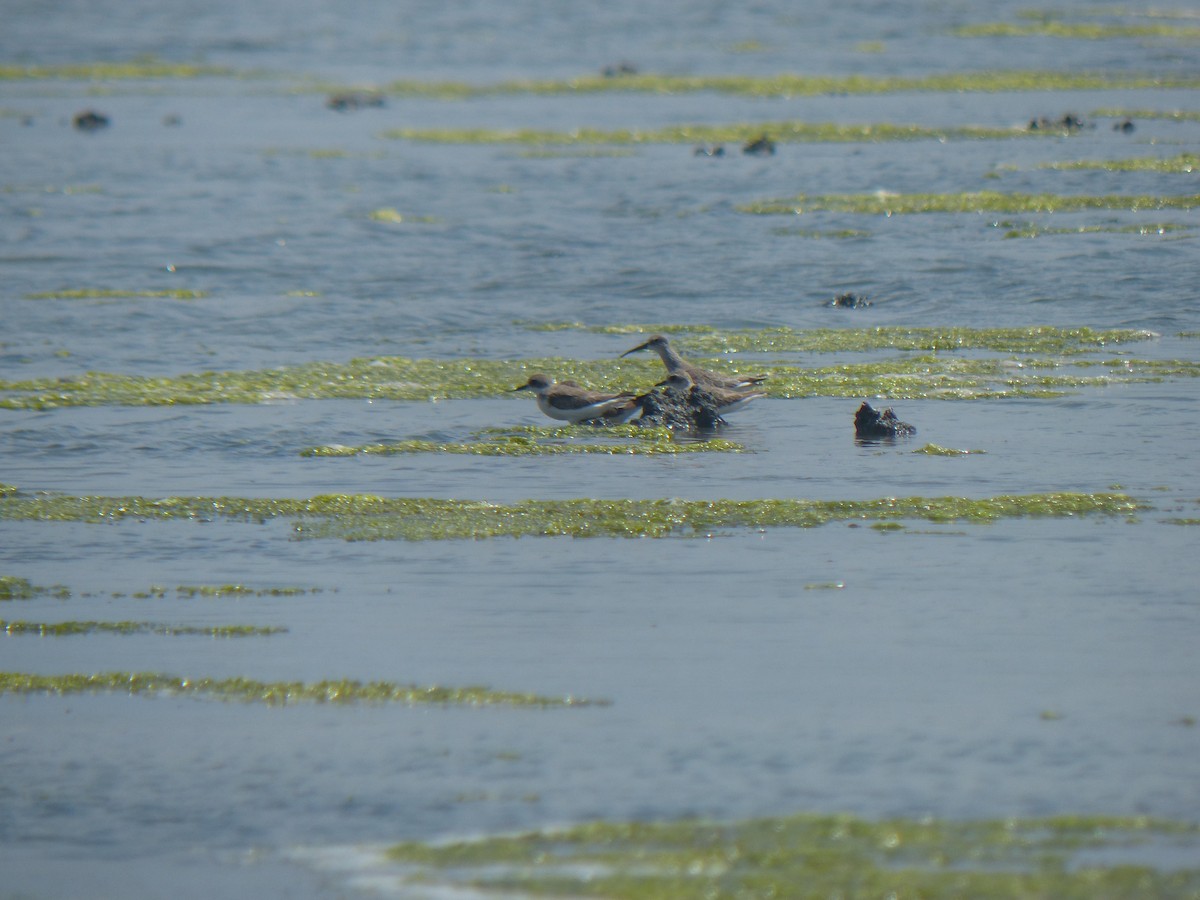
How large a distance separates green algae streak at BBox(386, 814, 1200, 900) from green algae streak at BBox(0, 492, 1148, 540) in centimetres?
479

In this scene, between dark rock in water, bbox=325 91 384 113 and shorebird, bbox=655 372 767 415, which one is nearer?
shorebird, bbox=655 372 767 415

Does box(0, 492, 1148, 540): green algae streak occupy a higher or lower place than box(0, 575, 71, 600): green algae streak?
higher

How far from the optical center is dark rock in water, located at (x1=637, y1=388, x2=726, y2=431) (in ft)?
51.9

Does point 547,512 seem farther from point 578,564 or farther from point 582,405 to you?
point 582,405

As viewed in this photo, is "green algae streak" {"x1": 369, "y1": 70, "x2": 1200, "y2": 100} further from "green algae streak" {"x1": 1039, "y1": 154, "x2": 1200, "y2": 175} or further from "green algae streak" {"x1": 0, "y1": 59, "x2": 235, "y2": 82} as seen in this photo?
"green algae streak" {"x1": 1039, "y1": 154, "x2": 1200, "y2": 175}

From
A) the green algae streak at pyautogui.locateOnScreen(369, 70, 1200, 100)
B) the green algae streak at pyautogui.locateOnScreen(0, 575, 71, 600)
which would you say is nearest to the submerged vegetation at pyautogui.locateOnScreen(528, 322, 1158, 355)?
the green algae streak at pyautogui.locateOnScreen(0, 575, 71, 600)

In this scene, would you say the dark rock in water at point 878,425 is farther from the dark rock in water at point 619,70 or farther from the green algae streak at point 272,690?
the dark rock in water at point 619,70

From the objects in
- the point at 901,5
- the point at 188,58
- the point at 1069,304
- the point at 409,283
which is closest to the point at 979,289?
the point at 1069,304

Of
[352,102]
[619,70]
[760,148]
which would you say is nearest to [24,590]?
[760,148]

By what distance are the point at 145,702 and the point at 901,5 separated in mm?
76566

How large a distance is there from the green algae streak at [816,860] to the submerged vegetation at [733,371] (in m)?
9.77

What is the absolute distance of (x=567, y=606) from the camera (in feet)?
33.7

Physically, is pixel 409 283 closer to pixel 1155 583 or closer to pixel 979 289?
pixel 979 289

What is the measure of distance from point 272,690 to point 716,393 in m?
7.62
